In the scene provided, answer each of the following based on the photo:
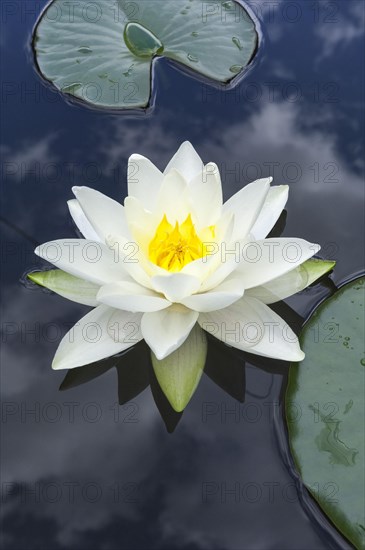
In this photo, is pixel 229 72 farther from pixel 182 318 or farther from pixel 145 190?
pixel 182 318

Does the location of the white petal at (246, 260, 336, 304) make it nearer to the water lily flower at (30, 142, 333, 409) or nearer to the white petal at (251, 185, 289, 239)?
the water lily flower at (30, 142, 333, 409)

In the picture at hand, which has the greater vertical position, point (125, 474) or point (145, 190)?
point (145, 190)

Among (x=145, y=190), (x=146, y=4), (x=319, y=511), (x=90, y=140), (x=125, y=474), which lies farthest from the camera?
(x=146, y=4)

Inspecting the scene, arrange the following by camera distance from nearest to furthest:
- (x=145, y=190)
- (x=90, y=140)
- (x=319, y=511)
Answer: (x=319, y=511)
(x=145, y=190)
(x=90, y=140)

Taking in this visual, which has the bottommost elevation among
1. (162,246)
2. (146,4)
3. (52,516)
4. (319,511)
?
(52,516)

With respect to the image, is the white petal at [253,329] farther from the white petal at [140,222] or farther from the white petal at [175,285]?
the white petal at [140,222]

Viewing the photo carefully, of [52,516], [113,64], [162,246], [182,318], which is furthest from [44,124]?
[52,516]

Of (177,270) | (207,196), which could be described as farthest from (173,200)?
(177,270)

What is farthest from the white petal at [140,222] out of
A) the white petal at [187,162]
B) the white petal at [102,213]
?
the white petal at [187,162]
